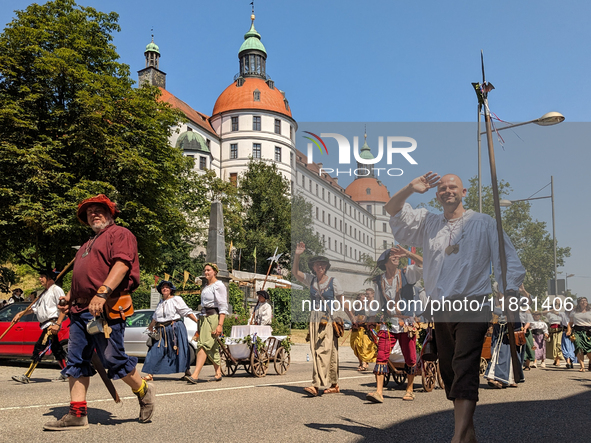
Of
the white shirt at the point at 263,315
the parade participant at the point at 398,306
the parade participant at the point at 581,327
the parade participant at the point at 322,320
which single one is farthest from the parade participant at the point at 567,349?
the parade participant at the point at 322,320

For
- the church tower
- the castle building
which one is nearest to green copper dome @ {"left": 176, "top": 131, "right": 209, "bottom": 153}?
the castle building

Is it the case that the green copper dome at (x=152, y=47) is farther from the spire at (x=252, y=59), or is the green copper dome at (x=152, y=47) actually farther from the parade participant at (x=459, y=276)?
the parade participant at (x=459, y=276)

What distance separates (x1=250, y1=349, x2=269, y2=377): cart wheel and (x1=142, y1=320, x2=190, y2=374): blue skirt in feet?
4.92

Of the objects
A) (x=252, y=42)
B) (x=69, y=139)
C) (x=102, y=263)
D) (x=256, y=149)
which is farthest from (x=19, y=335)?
(x=252, y=42)

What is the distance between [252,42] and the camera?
86.8 metres

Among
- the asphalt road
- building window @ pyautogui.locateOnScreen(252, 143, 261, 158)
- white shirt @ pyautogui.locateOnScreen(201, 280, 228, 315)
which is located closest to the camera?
the asphalt road

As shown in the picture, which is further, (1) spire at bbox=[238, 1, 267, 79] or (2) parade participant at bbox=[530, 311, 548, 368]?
(1) spire at bbox=[238, 1, 267, 79]

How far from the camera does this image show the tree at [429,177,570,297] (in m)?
9.80

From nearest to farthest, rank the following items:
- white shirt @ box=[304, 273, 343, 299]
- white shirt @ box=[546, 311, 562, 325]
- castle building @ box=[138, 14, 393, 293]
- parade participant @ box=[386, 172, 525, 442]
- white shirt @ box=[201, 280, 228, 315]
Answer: parade participant @ box=[386, 172, 525, 442] → white shirt @ box=[304, 273, 343, 299] → white shirt @ box=[201, 280, 228, 315] → white shirt @ box=[546, 311, 562, 325] → castle building @ box=[138, 14, 393, 293]

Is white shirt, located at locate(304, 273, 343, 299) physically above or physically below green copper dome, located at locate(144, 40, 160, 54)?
below

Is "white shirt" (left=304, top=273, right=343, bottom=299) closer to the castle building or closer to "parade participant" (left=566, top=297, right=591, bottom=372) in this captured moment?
"parade participant" (left=566, top=297, right=591, bottom=372)

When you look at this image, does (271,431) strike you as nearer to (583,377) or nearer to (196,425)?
(196,425)

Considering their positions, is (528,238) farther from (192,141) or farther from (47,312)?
(192,141)

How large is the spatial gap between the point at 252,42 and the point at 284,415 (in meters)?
85.1
